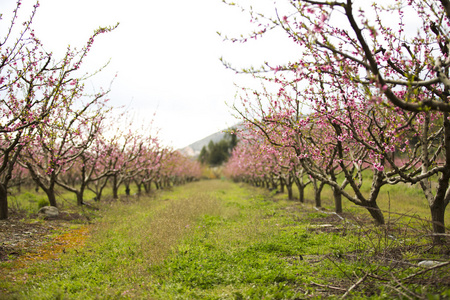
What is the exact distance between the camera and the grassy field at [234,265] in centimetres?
487

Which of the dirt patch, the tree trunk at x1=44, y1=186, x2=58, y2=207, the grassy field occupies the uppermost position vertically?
the tree trunk at x1=44, y1=186, x2=58, y2=207

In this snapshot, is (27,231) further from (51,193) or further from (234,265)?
(234,265)

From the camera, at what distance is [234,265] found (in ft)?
21.4

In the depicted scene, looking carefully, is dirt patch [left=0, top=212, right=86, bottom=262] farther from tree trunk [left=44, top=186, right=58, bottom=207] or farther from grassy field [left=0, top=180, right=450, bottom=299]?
tree trunk [left=44, top=186, right=58, bottom=207]

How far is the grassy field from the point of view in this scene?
192 inches

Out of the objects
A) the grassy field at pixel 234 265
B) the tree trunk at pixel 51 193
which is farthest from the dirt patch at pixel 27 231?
the tree trunk at pixel 51 193

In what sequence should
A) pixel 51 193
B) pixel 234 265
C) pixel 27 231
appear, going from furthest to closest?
pixel 51 193
pixel 27 231
pixel 234 265

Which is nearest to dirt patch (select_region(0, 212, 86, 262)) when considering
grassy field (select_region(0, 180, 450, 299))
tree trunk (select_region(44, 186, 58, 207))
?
grassy field (select_region(0, 180, 450, 299))

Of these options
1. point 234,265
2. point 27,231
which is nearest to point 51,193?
point 27,231

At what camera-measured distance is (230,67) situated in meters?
5.84

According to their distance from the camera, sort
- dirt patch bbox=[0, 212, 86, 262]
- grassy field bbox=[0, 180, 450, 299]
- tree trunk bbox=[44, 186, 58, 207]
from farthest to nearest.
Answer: tree trunk bbox=[44, 186, 58, 207], dirt patch bbox=[0, 212, 86, 262], grassy field bbox=[0, 180, 450, 299]

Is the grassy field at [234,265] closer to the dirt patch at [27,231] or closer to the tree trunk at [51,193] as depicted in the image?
the dirt patch at [27,231]

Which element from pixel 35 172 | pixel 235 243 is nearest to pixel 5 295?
pixel 235 243

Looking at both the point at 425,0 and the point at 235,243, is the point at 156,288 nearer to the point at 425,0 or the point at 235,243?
the point at 235,243
